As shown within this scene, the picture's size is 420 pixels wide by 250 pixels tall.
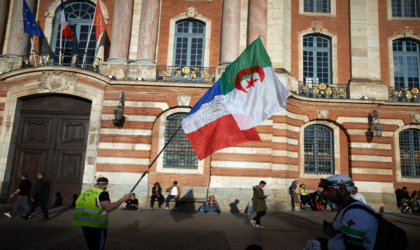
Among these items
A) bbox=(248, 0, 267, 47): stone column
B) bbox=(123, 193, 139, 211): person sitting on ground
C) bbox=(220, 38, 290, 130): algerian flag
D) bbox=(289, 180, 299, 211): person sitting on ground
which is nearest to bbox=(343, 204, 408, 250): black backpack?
bbox=(220, 38, 290, 130): algerian flag

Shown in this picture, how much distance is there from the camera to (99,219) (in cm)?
511

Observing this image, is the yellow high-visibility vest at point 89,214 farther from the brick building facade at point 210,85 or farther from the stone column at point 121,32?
the stone column at point 121,32

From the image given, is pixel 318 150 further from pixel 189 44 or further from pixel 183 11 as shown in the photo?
pixel 183 11

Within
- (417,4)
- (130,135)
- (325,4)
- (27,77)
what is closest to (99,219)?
(130,135)

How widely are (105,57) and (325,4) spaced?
45.3 ft

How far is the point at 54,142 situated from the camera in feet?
52.7

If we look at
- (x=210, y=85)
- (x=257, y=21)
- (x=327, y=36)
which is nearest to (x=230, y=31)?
(x=257, y=21)

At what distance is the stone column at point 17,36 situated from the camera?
16594 mm

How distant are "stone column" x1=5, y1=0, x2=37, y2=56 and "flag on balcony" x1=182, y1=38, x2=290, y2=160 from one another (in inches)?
583

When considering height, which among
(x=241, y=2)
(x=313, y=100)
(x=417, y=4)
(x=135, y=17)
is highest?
(x=417, y=4)

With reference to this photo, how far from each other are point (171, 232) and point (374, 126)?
43.3 ft

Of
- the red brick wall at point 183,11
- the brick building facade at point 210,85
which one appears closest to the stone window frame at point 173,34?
the brick building facade at point 210,85

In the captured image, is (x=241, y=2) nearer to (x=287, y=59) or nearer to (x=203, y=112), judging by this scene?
(x=287, y=59)

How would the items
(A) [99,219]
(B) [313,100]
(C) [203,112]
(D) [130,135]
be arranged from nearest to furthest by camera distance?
(A) [99,219] < (C) [203,112] < (D) [130,135] < (B) [313,100]
